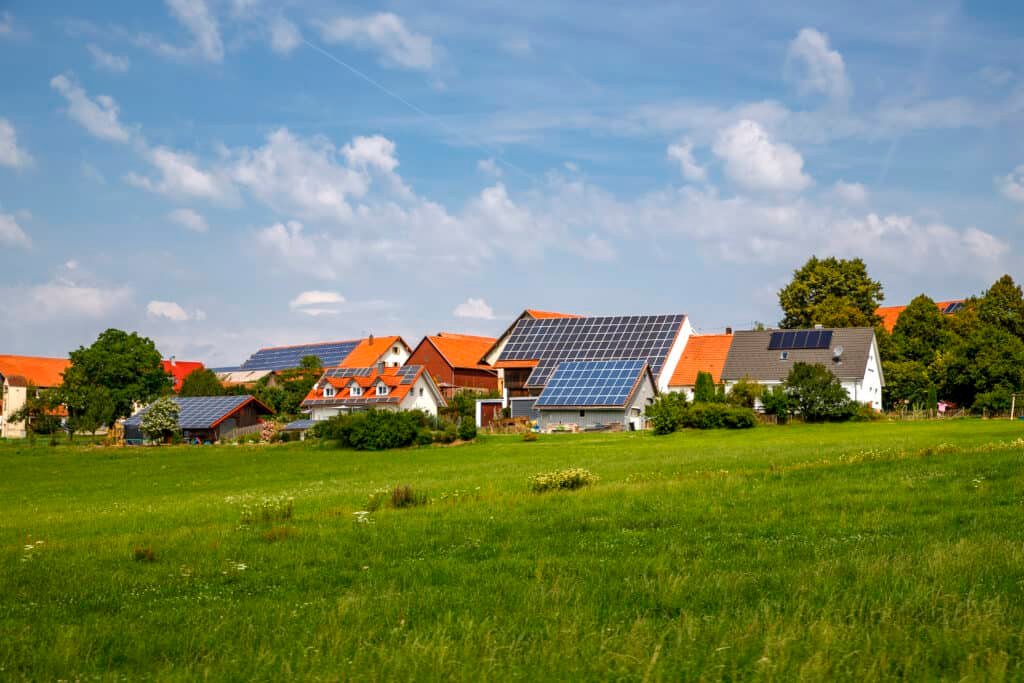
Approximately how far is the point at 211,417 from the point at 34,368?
56.2m

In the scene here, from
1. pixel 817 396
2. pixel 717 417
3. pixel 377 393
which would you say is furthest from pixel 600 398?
pixel 377 393

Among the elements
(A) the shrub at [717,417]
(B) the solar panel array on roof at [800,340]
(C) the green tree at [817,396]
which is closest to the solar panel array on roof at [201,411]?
(A) the shrub at [717,417]

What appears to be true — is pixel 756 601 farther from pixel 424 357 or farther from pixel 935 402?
pixel 424 357

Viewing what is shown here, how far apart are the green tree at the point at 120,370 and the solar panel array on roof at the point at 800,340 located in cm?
6622

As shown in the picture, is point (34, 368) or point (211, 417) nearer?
point (211, 417)

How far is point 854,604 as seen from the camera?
9.88 metres

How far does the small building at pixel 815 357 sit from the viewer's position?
259ft

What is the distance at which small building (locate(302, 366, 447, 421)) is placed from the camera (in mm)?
88075

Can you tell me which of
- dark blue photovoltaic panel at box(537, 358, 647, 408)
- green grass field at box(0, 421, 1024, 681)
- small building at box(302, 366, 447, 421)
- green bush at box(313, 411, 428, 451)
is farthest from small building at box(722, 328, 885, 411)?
green grass field at box(0, 421, 1024, 681)

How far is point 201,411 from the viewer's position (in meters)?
86.7

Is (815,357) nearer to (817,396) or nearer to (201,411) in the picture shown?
(817,396)

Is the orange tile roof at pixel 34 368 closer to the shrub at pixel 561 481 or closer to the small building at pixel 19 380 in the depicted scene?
the small building at pixel 19 380

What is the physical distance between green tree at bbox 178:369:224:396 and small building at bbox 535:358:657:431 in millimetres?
43442

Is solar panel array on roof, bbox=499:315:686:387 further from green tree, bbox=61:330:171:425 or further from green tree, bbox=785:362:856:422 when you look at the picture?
green tree, bbox=61:330:171:425
